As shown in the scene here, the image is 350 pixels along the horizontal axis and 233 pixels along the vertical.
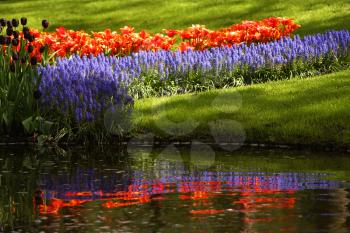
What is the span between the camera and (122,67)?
42.7 ft

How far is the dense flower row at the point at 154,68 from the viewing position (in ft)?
36.8

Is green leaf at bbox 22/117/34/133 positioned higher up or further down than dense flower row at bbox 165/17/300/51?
further down

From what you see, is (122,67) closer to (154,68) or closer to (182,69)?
(154,68)

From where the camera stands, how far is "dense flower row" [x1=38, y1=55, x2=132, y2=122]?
11078mm

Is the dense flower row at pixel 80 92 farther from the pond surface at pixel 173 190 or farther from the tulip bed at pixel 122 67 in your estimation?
the pond surface at pixel 173 190

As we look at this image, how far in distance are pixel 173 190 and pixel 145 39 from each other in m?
8.05

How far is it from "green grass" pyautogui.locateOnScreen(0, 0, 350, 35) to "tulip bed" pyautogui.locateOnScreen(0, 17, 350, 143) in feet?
17.0

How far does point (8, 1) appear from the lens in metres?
26.7

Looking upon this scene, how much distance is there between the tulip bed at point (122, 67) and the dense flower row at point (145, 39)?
0.02 metres

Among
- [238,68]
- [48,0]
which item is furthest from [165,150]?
[48,0]

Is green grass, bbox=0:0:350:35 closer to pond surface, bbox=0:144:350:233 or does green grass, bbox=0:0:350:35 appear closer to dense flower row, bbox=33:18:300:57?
dense flower row, bbox=33:18:300:57

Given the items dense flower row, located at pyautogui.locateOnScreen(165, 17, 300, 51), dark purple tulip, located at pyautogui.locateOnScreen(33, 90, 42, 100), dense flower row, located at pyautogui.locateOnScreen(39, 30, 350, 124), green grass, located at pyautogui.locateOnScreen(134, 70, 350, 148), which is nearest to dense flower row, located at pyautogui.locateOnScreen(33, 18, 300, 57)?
dense flower row, located at pyautogui.locateOnScreen(165, 17, 300, 51)

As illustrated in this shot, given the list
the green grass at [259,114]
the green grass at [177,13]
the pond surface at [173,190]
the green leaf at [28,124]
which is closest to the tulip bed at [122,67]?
the green leaf at [28,124]

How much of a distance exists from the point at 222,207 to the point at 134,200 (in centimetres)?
81
